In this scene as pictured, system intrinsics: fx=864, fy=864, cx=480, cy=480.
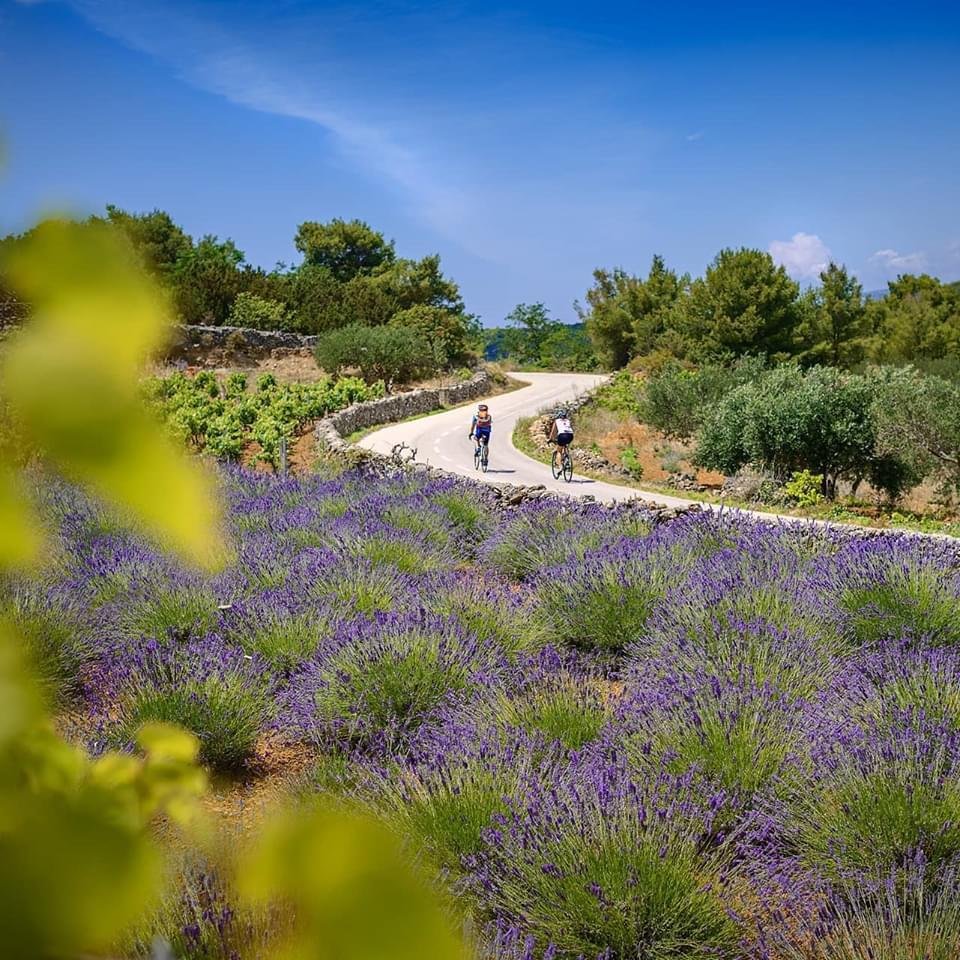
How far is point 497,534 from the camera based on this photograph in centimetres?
1005

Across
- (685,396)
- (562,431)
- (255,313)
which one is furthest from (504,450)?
(255,313)

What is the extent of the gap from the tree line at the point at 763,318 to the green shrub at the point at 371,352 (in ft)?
50.9

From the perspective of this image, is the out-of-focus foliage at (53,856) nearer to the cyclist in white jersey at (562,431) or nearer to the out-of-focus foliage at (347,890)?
the out-of-focus foliage at (347,890)

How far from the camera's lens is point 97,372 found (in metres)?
0.34

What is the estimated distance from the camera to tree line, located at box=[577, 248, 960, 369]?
4444 centimetres

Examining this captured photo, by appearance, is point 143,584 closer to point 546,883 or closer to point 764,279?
point 546,883

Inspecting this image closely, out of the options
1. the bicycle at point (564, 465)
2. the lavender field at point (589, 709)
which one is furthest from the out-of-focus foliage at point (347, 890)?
the bicycle at point (564, 465)

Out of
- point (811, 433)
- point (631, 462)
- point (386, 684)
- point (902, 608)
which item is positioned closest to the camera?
point (386, 684)

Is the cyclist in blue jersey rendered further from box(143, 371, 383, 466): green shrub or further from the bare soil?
the bare soil

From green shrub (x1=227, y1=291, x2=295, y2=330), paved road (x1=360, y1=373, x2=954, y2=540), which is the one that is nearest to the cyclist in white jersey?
paved road (x1=360, y1=373, x2=954, y2=540)

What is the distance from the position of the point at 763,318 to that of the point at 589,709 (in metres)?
43.0

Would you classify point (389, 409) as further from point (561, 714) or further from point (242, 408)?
point (561, 714)

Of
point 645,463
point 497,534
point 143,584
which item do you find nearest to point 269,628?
point 143,584

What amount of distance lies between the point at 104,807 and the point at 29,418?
0.15 metres
